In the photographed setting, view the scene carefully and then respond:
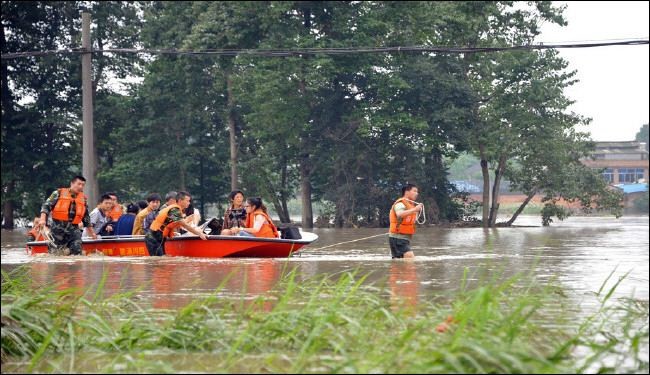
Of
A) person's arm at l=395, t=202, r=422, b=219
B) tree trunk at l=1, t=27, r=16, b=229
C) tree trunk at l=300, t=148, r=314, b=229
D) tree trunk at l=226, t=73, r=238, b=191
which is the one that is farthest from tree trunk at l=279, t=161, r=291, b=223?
person's arm at l=395, t=202, r=422, b=219

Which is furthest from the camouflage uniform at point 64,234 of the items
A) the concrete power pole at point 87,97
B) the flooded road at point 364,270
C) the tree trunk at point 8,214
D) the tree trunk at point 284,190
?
the tree trunk at point 284,190

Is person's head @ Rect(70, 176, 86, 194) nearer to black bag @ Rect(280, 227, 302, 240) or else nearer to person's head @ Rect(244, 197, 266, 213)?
person's head @ Rect(244, 197, 266, 213)

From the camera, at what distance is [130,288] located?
53.2 ft

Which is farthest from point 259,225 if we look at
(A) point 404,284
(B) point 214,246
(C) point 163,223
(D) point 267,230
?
(A) point 404,284

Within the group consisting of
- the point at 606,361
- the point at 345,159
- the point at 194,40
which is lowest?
the point at 606,361

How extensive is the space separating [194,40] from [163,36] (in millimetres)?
4636

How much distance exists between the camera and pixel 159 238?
2452cm

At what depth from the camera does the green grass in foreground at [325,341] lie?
7668 millimetres

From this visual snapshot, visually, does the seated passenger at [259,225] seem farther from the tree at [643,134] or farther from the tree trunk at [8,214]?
the tree at [643,134]

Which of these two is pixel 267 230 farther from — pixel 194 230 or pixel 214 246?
pixel 194 230

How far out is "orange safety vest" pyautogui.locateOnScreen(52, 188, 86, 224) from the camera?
24172 millimetres

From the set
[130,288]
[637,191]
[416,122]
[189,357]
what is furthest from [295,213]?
[189,357]

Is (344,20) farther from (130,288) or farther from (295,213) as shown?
(295,213)

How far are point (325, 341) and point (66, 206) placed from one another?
1638cm
